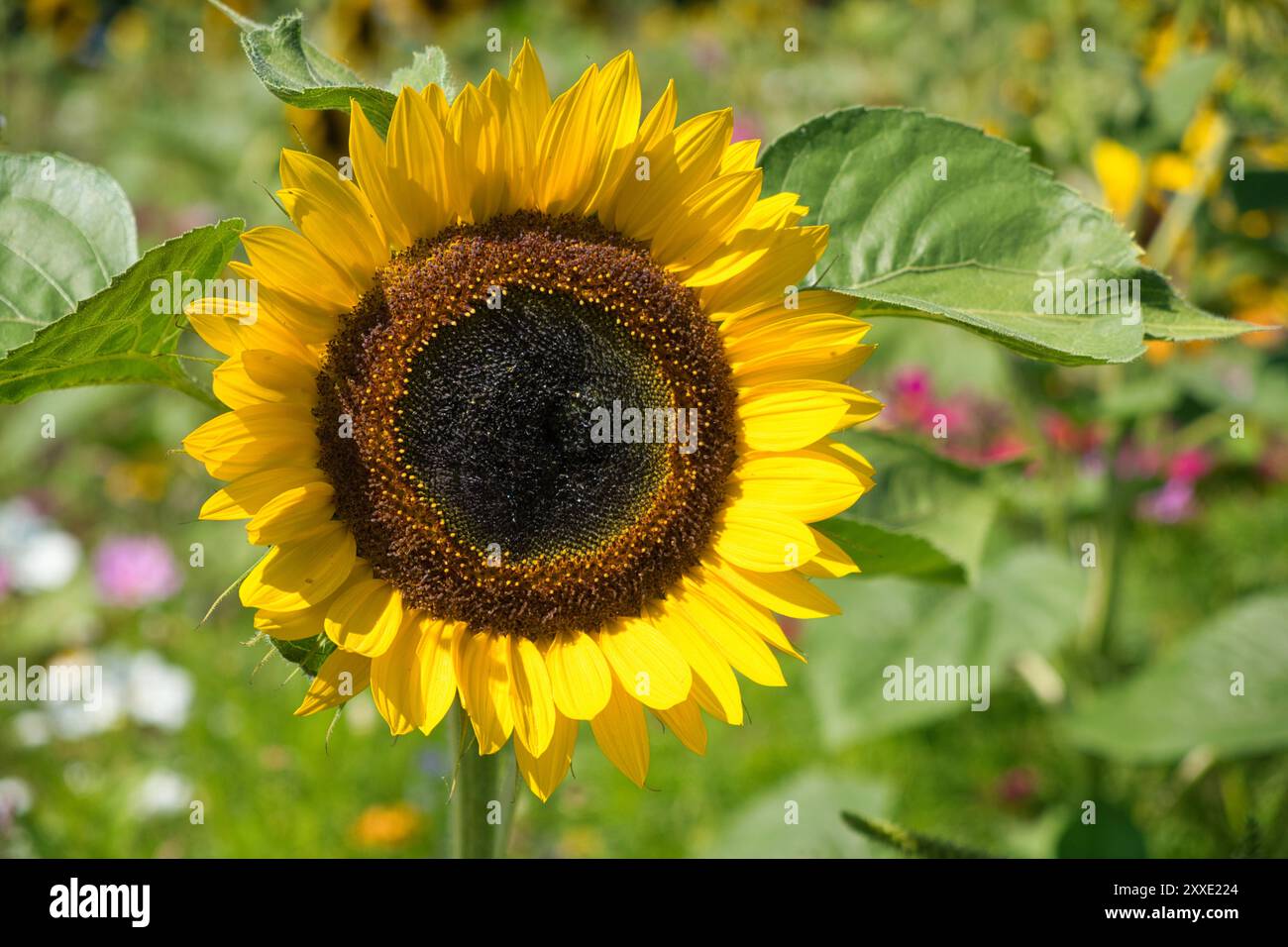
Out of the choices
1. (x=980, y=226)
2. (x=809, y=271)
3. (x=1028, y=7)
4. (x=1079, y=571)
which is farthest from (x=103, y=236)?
Answer: (x=1028, y=7)

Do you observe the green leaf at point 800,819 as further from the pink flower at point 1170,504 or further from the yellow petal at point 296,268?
the pink flower at point 1170,504

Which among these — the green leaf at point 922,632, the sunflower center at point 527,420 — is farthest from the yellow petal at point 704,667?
the green leaf at point 922,632

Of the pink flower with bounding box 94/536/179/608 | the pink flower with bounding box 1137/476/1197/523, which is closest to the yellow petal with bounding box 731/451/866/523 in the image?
the pink flower with bounding box 94/536/179/608

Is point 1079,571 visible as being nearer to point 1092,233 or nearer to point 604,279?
point 1092,233

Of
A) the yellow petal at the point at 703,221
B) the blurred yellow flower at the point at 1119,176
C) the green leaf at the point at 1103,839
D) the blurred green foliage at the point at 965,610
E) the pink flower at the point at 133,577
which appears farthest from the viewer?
the pink flower at the point at 133,577

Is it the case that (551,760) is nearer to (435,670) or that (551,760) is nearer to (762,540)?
(435,670)

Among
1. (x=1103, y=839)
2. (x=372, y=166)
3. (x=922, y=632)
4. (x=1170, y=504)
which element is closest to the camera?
(x=372, y=166)

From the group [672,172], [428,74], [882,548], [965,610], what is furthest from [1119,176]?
[428,74]
